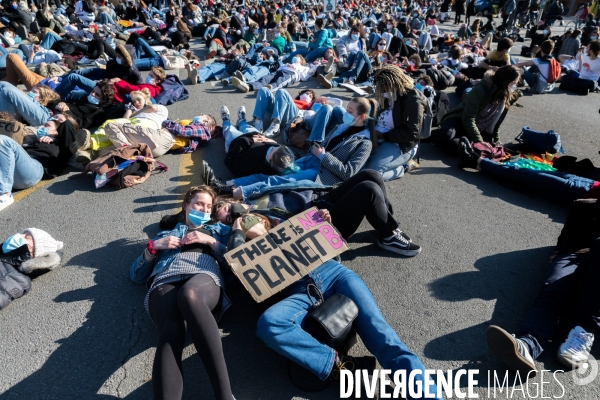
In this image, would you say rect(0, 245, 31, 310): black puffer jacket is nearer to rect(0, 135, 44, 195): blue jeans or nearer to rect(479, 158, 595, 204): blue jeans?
rect(0, 135, 44, 195): blue jeans

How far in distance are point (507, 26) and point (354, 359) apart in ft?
75.7

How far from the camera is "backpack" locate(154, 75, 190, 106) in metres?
7.50

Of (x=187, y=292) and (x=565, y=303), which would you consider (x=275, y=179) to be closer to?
(x=187, y=292)

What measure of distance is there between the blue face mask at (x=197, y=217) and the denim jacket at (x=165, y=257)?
A: 0.06m

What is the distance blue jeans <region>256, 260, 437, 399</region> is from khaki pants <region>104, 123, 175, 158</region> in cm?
360

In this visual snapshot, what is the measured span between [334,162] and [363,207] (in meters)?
1.03

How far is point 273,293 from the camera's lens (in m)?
2.60

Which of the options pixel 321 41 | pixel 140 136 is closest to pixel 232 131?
pixel 140 136

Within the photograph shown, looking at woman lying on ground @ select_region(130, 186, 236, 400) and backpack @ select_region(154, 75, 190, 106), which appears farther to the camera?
backpack @ select_region(154, 75, 190, 106)

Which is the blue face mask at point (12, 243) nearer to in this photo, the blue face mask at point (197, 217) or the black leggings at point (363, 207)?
the blue face mask at point (197, 217)

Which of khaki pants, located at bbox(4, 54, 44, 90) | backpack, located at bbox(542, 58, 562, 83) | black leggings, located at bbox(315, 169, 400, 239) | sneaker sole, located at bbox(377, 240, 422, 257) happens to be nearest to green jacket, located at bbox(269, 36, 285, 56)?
khaki pants, located at bbox(4, 54, 44, 90)

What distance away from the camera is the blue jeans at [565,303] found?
8.50 ft

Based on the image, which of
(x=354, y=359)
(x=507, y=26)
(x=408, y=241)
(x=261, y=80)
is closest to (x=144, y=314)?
(x=354, y=359)

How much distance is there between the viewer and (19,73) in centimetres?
768
